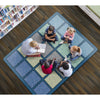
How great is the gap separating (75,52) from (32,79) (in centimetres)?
141

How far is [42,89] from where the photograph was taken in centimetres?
432

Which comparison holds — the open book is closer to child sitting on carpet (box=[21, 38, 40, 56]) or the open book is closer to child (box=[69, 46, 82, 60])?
child sitting on carpet (box=[21, 38, 40, 56])

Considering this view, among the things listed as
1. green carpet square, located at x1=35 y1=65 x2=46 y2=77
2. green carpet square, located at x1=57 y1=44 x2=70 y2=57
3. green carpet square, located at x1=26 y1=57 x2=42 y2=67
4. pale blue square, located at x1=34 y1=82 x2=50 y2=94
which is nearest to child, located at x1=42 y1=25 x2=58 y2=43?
green carpet square, located at x1=57 y1=44 x2=70 y2=57

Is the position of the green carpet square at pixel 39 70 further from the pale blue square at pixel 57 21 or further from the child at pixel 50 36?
the pale blue square at pixel 57 21

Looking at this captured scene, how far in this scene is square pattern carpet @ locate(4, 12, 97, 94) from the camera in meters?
4.34

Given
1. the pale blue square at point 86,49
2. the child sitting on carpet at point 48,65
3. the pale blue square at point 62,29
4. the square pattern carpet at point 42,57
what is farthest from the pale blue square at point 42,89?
the pale blue square at point 62,29

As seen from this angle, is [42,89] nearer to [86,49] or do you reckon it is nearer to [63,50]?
[63,50]

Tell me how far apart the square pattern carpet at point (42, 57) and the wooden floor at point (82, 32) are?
116 millimetres

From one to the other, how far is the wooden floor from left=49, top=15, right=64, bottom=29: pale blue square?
0.54 feet

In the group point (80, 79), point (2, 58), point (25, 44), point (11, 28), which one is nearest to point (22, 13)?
point (11, 28)

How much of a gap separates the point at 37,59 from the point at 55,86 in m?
0.91

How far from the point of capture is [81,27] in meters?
4.77

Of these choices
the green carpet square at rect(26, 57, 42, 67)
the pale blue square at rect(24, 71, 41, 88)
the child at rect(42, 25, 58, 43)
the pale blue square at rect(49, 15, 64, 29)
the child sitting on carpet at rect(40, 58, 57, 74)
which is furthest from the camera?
the pale blue square at rect(49, 15, 64, 29)

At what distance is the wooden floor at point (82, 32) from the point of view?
4.32 m
